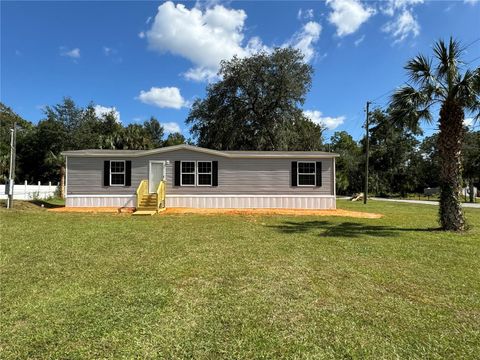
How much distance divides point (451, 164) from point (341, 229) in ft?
12.3

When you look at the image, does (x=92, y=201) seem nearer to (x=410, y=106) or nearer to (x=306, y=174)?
(x=306, y=174)

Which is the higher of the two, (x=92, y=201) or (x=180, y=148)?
(x=180, y=148)

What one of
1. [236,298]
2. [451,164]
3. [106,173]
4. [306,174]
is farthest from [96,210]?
[451,164]

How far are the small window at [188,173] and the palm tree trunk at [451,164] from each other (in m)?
10.5

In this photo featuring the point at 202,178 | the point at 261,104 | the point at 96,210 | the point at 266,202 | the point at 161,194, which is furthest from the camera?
the point at 261,104

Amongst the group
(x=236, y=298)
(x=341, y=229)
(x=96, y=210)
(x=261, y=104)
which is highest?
(x=261, y=104)

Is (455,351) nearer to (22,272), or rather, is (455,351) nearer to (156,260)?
(156,260)

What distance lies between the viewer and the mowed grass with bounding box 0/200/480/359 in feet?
10.2

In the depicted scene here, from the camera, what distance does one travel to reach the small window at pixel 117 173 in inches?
645

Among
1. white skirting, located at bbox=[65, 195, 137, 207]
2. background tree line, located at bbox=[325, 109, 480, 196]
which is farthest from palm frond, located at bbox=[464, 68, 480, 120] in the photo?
background tree line, located at bbox=[325, 109, 480, 196]

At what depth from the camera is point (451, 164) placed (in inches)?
395

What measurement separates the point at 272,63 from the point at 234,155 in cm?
1432

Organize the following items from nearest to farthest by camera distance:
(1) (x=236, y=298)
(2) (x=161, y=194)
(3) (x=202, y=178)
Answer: (1) (x=236, y=298) → (2) (x=161, y=194) → (3) (x=202, y=178)

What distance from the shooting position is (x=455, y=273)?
5574 mm
